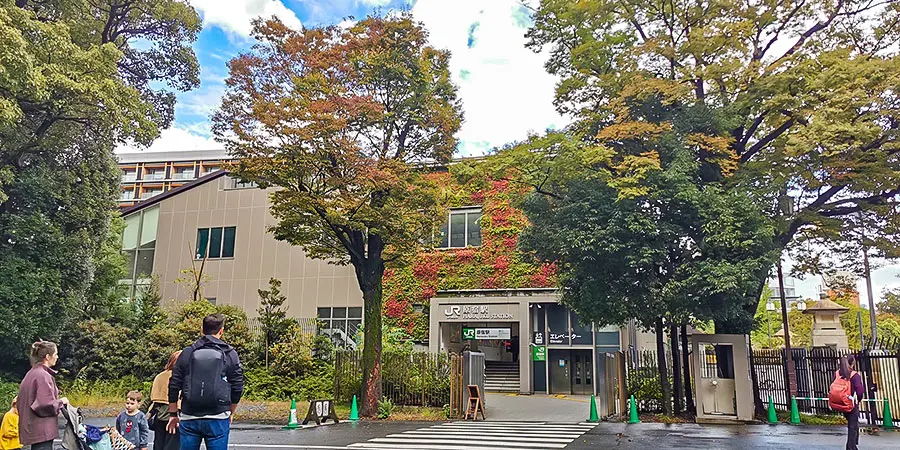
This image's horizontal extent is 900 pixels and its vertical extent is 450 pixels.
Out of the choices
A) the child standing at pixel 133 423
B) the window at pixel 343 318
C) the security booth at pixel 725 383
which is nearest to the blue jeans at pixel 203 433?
the child standing at pixel 133 423

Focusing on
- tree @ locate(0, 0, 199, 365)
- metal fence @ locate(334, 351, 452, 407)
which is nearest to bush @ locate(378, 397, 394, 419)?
metal fence @ locate(334, 351, 452, 407)

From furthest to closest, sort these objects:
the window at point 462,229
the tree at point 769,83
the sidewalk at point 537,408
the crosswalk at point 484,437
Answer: the window at point 462,229 < the sidewalk at point 537,408 < the tree at point 769,83 < the crosswalk at point 484,437

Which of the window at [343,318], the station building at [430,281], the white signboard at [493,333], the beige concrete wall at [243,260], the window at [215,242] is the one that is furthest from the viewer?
the window at [215,242]

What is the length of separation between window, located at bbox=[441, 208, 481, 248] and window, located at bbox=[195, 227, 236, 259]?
12086 millimetres

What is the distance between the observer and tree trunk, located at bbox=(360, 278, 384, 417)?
1864 cm

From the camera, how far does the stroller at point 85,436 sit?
682cm

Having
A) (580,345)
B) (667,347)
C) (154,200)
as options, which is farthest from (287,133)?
(154,200)

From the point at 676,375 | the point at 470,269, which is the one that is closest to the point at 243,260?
the point at 470,269

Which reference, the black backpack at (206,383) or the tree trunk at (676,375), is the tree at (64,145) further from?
the tree trunk at (676,375)

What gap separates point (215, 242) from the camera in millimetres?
35062

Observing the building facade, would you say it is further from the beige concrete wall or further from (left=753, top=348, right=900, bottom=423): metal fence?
(left=753, top=348, right=900, bottom=423): metal fence

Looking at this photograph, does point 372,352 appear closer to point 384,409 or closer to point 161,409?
point 384,409

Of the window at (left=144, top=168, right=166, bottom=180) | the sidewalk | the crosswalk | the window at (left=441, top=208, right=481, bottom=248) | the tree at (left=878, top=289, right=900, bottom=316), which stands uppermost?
the window at (left=144, top=168, right=166, bottom=180)

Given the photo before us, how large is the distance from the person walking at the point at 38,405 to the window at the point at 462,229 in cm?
2662
